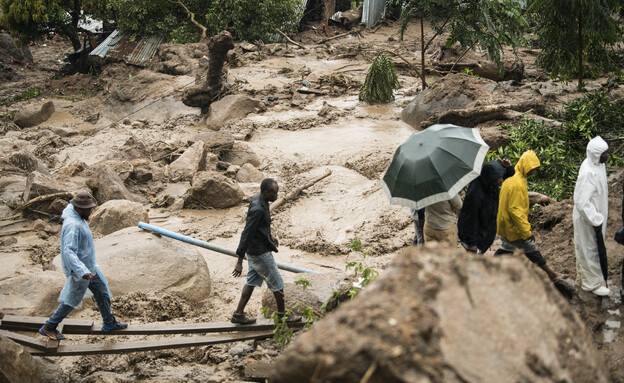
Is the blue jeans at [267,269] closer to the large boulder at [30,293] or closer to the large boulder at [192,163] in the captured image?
the large boulder at [30,293]

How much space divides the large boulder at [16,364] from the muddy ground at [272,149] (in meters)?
0.45

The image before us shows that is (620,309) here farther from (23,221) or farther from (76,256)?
(23,221)

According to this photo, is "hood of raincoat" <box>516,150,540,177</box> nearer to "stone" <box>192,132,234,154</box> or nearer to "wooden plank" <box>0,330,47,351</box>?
"wooden plank" <box>0,330,47,351</box>

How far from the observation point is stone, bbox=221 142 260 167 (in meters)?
12.1

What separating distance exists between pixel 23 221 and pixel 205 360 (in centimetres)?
582

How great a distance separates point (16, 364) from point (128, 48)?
18554 mm

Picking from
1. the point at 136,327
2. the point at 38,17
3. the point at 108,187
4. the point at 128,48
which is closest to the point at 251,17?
the point at 128,48

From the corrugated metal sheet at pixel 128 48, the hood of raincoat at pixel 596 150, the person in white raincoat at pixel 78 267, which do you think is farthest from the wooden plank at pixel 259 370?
the corrugated metal sheet at pixel 128 48

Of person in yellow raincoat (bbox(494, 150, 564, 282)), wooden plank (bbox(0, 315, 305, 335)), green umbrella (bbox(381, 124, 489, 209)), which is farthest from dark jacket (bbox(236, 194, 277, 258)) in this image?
person in yellow raincoat (bbox(494, 150, 564, 282))

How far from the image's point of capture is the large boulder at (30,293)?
5949 mm

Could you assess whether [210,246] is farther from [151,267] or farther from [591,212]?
[591,212]

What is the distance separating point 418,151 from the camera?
5.05m

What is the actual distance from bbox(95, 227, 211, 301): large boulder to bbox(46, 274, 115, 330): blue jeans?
4.33 ft

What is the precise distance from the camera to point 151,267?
21.8ft
